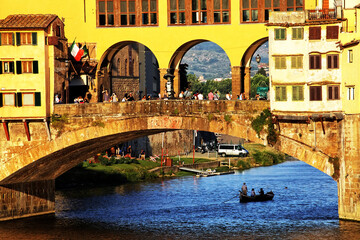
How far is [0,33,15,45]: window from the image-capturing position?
54.2 metres

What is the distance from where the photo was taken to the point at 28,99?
5475 centimetres

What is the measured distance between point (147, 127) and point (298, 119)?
10.6m

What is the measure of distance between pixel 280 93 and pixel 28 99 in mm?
18289

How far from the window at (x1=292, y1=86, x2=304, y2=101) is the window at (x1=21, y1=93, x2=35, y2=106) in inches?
740

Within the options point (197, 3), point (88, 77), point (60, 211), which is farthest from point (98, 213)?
point (197, 3)

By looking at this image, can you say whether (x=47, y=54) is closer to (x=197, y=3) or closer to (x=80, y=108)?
(x=80, y=108)

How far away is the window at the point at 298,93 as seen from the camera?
50375mm

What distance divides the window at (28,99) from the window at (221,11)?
15.0m

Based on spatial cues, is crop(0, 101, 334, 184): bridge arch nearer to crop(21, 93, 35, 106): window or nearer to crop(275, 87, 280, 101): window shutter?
crop(275, 87, 280, 101): window shutter

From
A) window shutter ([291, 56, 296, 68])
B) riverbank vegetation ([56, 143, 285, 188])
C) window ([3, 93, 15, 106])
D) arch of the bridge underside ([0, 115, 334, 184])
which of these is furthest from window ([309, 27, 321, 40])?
riverbank vegetation ([56, 143, 285, 188])

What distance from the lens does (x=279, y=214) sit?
6006 cm

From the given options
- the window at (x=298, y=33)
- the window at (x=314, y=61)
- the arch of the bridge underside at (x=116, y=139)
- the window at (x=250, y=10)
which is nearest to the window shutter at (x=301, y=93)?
the window at (x=314, y=61)

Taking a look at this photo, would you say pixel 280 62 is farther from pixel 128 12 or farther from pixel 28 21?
pixel 28 21

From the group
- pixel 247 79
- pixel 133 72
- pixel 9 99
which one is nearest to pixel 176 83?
pixel 247 79
